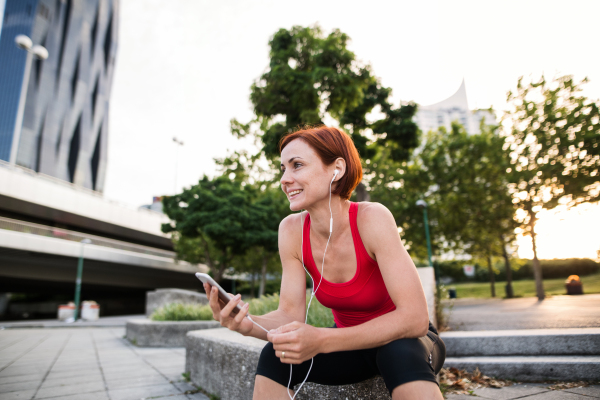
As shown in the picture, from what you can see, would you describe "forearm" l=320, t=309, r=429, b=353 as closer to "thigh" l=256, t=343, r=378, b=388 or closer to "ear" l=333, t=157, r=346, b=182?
"thigh" l=256, t=343, r=378, b=388

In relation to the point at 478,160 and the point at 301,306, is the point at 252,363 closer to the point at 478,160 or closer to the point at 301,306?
the point at 301,306

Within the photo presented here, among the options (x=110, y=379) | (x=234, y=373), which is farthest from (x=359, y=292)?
(x=110, y=379)

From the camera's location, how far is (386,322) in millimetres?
1367

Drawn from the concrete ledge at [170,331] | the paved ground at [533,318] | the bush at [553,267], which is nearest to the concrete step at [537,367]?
the paved ground at [533,318]

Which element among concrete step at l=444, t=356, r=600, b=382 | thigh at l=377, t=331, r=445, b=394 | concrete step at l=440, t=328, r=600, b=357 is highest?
thigh at l=377, t=331, r=445, b=394

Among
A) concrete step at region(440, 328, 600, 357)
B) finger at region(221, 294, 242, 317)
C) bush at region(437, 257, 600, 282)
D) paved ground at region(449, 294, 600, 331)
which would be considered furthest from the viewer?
bush at region(437, 257, 600, 282)

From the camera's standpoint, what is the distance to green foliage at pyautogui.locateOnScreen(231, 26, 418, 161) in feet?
36.8

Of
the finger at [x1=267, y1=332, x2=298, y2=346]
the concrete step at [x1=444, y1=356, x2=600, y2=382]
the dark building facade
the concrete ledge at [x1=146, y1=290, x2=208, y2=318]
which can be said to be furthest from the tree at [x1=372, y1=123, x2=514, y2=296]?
the dark building facade

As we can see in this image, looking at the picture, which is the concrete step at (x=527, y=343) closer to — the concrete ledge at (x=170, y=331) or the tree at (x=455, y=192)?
the concrete ledge at (x=170, y=331)

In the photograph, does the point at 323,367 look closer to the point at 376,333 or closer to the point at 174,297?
the point at 376,333

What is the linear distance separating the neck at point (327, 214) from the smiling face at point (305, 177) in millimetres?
53


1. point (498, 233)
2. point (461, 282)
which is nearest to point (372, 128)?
point (498, 233)

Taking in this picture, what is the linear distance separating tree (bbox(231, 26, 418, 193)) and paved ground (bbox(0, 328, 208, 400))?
24.6ft

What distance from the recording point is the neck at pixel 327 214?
1799 millimetres
